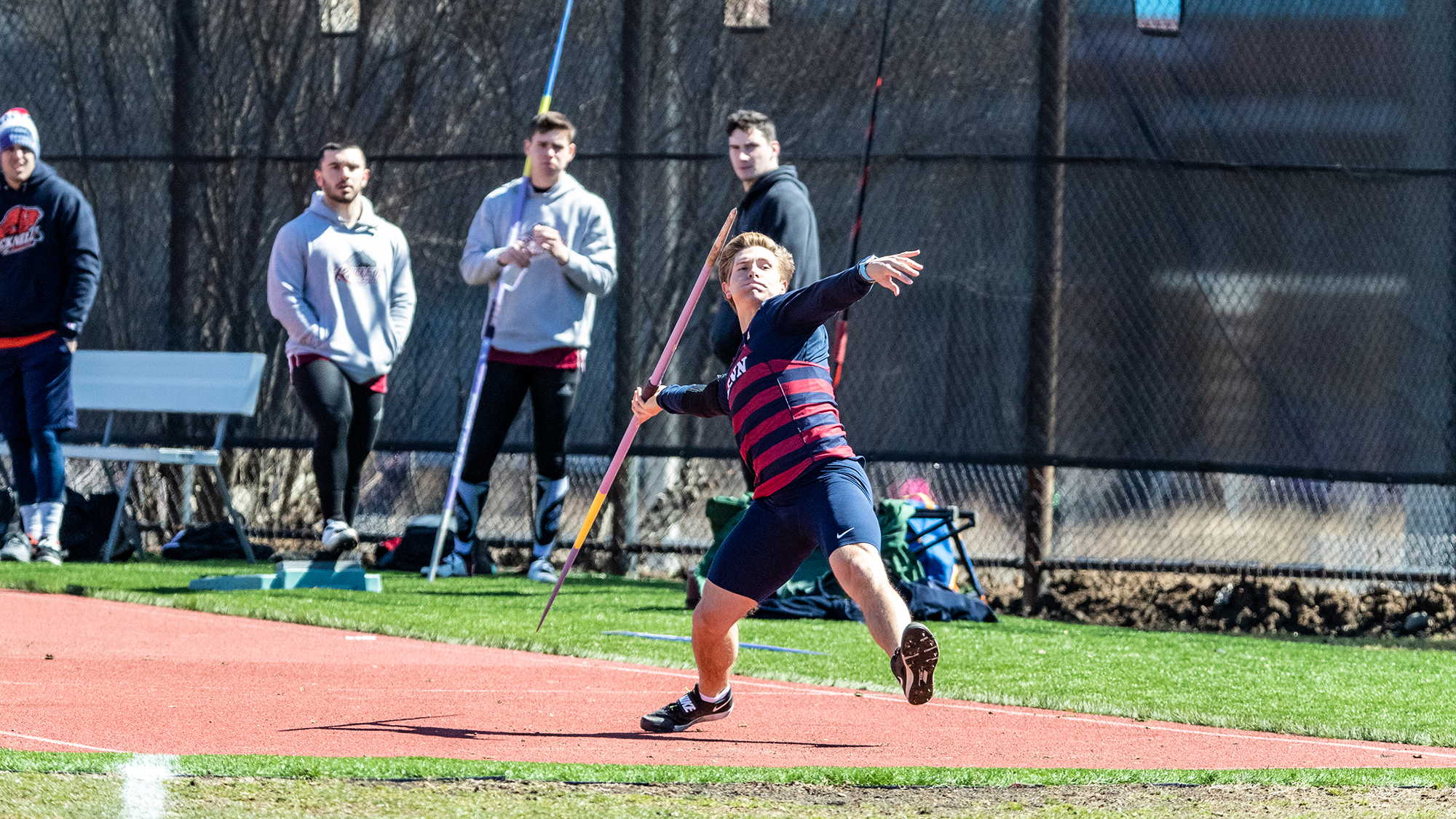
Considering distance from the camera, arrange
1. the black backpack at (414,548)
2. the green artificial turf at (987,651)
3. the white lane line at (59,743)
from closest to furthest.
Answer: the white lane line at (59,743) → the green artificial turf at (987,651) → the black backpack at (414,548)

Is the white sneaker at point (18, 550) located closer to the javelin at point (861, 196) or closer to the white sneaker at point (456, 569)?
the white sneaker at point (456, 569)

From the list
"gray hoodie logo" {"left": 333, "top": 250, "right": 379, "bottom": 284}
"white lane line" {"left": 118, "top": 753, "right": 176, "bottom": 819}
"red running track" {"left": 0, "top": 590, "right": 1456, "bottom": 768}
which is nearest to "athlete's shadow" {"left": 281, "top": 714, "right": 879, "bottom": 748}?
"red running track" {"left": 0, "top": 590, "right": 1456, "bottom": 768}

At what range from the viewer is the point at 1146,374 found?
28.5 ft

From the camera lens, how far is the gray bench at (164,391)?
31.3 feet

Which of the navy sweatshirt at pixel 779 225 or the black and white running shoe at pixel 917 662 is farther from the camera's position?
the navy sweatshirt at pixel 779 225

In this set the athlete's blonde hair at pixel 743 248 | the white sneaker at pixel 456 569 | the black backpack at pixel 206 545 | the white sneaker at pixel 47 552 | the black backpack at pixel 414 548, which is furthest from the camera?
the black backpack at pixel 206 545

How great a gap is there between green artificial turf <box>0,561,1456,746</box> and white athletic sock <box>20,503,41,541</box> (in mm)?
255

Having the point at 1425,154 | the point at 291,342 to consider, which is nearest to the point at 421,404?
the point at 291,342

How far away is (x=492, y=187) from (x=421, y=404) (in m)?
1.35

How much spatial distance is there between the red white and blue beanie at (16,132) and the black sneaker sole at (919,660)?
6793mm

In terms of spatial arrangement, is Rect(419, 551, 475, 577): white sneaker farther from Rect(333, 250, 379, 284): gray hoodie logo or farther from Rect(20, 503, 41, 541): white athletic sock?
Rect(20, 503, 41, 541): white athletic sock

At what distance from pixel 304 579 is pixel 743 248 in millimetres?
4089

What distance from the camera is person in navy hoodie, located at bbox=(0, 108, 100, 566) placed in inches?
350

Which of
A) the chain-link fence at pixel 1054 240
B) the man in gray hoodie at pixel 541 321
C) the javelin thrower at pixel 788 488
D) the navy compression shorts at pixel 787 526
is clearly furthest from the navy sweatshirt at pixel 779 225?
the navy compression shorts at pixel 787 526
